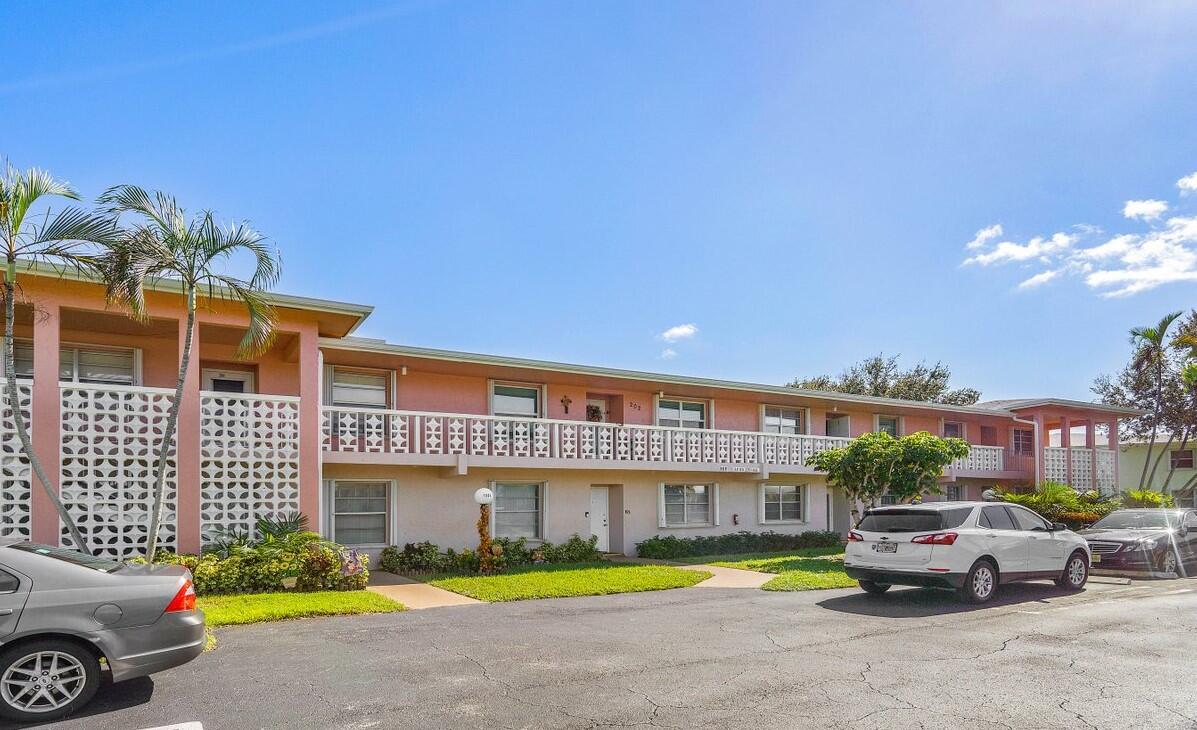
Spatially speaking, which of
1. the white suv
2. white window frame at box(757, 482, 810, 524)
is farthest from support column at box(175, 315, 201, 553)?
white window frame at box(757, 482, 810, 524)

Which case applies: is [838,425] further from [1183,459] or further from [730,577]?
[1183,459]

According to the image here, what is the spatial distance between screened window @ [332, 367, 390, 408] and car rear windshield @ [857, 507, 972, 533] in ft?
35.5

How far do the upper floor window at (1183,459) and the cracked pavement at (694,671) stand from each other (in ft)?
98.9

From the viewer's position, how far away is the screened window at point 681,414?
22719 millimetres

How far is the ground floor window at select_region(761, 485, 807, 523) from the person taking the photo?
24203 millimetres

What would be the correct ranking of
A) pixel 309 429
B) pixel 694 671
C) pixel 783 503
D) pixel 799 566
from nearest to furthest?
pixel 694 671, pixel 309 429, pixel 799 566, pixel 783 503

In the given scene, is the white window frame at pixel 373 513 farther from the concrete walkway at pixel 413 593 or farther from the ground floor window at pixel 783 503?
the ground floor window at pixel 783 503

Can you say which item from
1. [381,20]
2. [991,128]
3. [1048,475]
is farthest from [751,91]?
[1048,475]

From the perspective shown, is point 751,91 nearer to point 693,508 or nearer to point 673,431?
point 673,431

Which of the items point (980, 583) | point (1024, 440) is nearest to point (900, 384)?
point (1024, 440)

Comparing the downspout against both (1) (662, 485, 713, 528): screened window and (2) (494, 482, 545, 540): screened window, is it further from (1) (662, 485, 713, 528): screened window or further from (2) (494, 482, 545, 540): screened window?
(2) (494, 482, 545, 540): screened window

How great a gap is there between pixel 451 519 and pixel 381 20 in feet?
36.1

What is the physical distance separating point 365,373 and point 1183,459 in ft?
121

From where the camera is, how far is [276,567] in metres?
12.9
